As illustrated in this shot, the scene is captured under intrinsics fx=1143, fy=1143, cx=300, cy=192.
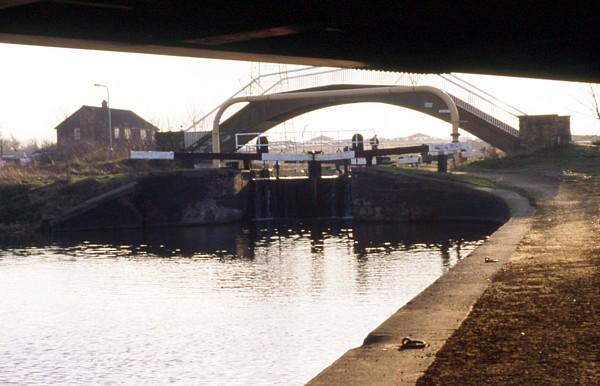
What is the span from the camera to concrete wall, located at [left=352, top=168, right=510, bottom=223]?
40.5 metres

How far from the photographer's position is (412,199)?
1709 inches

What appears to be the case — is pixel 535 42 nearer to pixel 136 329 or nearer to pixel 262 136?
pixel 136 329

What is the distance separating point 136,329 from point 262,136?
32.5 m

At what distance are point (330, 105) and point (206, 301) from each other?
123 ft

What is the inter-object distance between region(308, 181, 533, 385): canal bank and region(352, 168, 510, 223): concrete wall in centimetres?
2197

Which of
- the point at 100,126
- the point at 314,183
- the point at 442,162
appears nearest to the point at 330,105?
the point at 314,183

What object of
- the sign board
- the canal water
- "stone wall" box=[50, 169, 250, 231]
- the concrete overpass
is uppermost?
the concrete overpass

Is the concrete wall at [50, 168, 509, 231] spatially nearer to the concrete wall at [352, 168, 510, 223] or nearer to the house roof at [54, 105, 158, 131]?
A: the concrete wall at [352, 168, 510, 223]

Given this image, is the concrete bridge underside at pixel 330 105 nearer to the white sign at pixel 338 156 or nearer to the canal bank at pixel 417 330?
the white sign at pixel 338 156

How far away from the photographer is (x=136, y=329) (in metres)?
19.0

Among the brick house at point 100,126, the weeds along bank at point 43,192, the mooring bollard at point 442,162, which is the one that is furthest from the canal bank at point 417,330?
the brick house at point 100,126

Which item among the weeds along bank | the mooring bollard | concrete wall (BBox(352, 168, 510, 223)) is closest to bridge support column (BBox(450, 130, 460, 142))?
the mooring bollard

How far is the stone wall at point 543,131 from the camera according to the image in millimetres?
50688

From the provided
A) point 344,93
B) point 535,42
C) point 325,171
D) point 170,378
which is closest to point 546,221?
point 535,42
